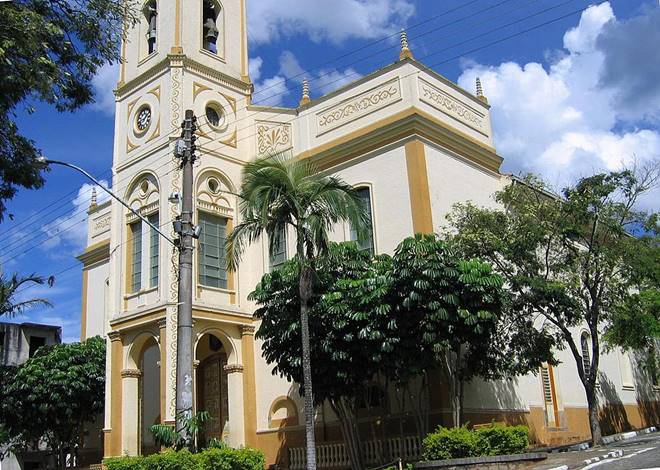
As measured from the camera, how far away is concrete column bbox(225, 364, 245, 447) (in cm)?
2227

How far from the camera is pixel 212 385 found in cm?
2506

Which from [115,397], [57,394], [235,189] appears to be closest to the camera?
[115,397]

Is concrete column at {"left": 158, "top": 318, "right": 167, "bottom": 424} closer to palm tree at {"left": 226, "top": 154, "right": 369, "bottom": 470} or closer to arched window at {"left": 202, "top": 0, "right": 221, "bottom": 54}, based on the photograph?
palm tree at {"left": 226, "top": 154, "right": 369, "bottom": 470}

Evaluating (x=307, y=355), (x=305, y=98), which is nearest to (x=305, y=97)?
(x=305, y=98)

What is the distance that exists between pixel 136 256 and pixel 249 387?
5958 millimetres

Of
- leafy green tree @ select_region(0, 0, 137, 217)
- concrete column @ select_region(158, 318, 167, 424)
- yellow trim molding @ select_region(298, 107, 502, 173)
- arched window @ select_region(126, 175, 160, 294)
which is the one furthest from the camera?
arched window @ select_region(126, 175, 160, 294)

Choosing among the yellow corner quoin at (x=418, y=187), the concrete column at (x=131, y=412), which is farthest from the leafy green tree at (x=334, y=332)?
the concrete column at (x=131, y=412)

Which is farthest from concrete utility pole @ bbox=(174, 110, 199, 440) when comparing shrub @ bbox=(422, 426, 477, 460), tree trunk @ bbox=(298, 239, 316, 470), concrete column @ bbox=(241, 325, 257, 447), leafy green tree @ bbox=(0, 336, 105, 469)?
leafy green tree @ bbox=(0, 336, 105, 469)

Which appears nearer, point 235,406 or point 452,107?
point 235,406

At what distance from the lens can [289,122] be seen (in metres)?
25.2

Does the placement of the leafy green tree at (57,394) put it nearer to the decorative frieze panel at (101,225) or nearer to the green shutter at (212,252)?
the green shutter at (212,252)

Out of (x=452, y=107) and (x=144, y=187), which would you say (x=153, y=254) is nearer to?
(x=144, y=187)

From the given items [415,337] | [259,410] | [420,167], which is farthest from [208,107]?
[415,337]

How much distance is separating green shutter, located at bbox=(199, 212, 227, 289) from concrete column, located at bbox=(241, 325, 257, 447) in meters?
1.79
